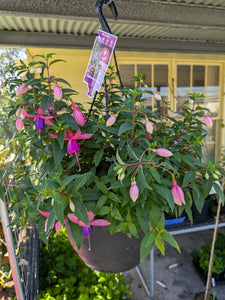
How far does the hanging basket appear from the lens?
22.5 inches

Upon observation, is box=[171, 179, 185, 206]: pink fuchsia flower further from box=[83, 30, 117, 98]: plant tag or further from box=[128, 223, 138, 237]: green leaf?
box=[83, 30, 117, 98]: plant tag

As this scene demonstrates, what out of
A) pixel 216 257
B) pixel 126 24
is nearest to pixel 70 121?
pixel 126 24

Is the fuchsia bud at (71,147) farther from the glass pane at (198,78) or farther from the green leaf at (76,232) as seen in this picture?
the glass pane at (198,78)

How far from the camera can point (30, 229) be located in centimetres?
179

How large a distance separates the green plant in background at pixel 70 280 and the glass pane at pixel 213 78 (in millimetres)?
2606

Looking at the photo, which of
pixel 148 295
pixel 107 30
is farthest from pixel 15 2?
pixel 148 295

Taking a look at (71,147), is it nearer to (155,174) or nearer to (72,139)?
(72,139)

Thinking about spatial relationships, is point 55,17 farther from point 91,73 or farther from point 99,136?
point 99,136

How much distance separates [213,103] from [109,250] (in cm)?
297

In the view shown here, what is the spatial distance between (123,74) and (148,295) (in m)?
2.27

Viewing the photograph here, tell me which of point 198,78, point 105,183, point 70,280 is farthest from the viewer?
point 198,78

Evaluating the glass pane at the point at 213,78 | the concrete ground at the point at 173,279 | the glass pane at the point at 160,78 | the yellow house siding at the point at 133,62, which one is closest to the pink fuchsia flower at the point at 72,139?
the yellow house siding at the point at 133,62

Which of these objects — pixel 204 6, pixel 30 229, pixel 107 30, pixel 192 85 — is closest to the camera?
pixel 107 30

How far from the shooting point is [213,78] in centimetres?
302
